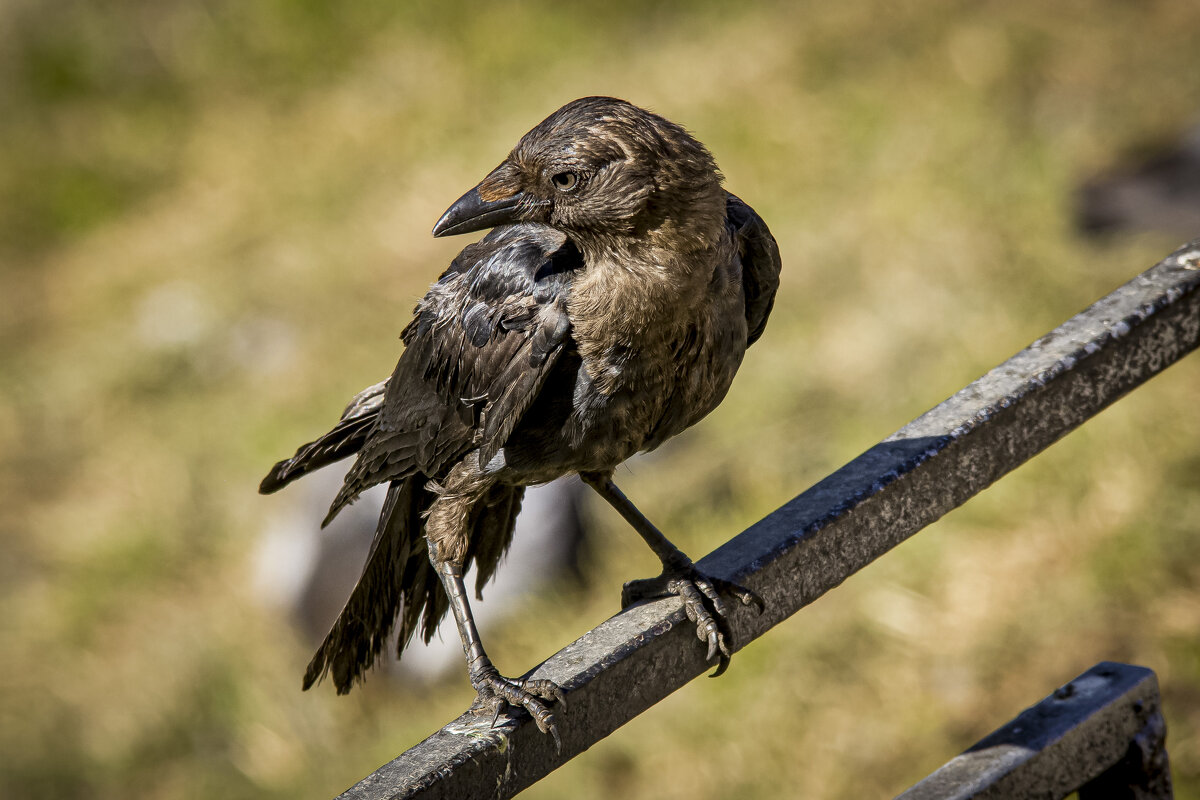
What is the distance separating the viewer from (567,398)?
2254mm

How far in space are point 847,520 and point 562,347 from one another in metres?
0.61

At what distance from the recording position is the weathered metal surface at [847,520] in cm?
158

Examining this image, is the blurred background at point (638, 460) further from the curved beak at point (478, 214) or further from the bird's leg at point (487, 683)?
the curved beak at point (478, 214)

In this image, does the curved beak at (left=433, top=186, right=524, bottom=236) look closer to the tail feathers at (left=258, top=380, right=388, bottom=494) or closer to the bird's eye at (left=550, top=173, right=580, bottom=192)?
the bird's eye at (left=550, top=173, right=580, bottom=192)

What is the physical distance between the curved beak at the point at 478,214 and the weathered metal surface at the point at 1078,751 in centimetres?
113

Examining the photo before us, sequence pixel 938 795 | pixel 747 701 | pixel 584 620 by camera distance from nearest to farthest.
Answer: pixel 938 795, pixel 747 701, pixel 584 620

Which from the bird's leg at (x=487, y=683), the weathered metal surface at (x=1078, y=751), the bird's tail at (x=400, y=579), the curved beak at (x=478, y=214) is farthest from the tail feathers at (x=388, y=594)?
the weathered metal surface at (x=1078, y=751)

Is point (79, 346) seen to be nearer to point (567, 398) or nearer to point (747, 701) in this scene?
point (747, 701)

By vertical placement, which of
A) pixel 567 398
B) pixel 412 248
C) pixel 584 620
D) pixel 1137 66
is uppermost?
pixel 412 248

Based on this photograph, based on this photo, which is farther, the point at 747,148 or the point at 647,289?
the point at 747,148

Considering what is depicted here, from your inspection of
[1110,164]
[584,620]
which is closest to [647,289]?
[584,620]

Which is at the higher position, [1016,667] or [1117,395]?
[1117,395]

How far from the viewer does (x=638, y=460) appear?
5.52 m

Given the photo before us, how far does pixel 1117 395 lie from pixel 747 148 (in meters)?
5.13
